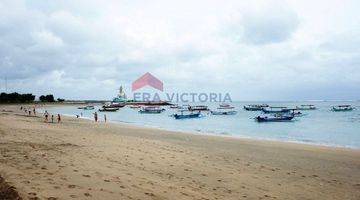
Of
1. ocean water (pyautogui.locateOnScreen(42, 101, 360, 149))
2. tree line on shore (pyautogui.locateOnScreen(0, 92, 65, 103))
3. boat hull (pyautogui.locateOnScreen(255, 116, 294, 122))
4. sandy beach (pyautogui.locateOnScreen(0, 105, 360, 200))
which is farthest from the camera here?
tree line on shore (pyautogui.locateOnScreen(0, 92, 65, 103))

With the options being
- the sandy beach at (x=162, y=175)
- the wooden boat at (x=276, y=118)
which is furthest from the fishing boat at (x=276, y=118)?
the sandy beach at (x=162, y=175)

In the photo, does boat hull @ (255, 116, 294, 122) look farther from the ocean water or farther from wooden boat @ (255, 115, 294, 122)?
the ocean water

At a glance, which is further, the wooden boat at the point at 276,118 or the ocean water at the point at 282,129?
the wooden boat at the point at 276,118

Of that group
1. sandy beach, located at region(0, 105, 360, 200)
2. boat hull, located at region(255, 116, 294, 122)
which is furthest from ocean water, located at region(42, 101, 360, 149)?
sandy beach, located at region(0, 105, 360, 200)

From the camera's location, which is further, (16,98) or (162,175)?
(16,98)

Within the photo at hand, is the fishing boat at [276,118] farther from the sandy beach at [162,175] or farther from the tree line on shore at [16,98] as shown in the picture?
the tree line on shore at [16,98]

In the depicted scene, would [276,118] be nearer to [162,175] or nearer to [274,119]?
[274,119]

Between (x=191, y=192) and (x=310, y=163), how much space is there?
29.9ft

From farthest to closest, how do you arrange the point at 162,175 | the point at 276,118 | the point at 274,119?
1. the point at 276,118
2. the point at 274,119
3. the point at 162,175

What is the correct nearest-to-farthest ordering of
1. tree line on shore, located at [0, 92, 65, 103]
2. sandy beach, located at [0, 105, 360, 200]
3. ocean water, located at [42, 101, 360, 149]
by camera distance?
1. sandy beach, located at [0, 105, 360, 200]
2. ocean water, located at [42, 101, 360, 149]
3. tree line on shore, located at [0, 92, 65, 103]

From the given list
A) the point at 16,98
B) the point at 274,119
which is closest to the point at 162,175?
the point at 274,119

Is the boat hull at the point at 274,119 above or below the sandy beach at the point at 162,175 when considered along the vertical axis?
below

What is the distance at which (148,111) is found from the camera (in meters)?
96.6

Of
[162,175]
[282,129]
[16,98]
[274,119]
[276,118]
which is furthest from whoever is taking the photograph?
[16,98]
